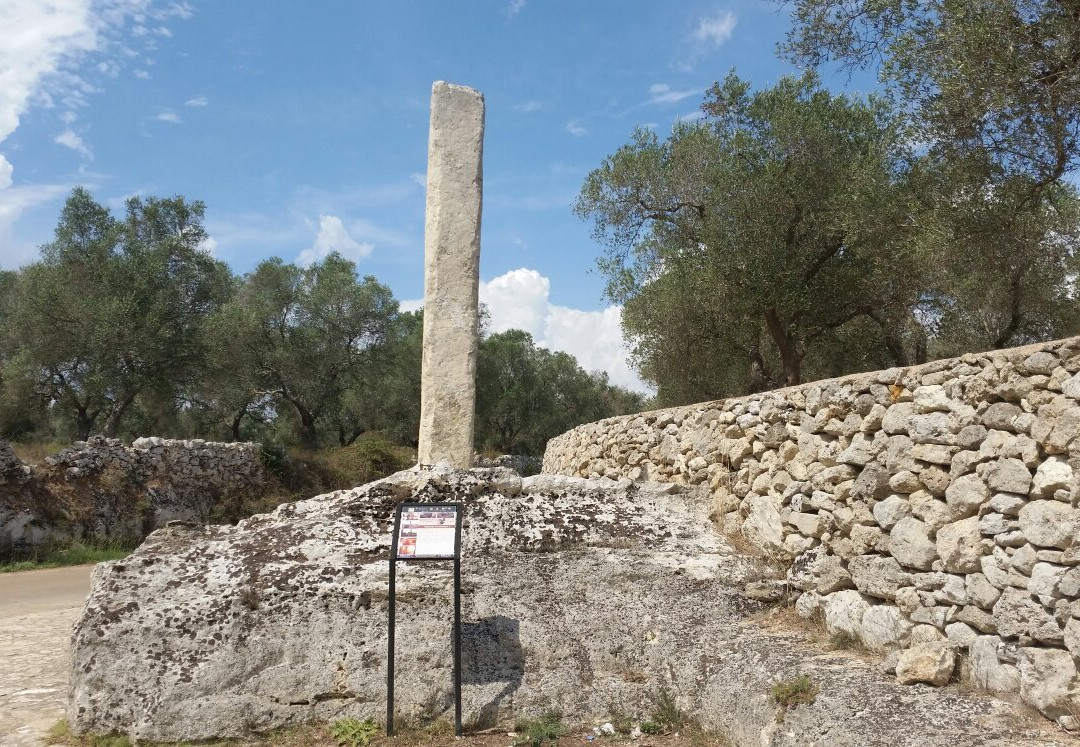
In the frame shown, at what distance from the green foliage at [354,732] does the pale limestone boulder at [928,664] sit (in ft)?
9.18

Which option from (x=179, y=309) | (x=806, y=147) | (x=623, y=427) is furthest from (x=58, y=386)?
(x=806, y=147)

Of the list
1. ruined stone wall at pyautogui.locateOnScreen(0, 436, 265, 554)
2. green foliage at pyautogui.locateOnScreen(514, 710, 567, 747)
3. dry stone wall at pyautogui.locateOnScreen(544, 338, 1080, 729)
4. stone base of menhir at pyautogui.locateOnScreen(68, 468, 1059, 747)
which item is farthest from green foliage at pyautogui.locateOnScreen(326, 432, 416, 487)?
green foliage at pyautogui.locateOnScreen(514, 710, 567, 747)

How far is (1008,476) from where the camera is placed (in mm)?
3729

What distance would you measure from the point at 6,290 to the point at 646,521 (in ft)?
77.7

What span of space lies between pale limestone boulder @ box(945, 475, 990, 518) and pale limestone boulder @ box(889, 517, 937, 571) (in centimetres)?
23

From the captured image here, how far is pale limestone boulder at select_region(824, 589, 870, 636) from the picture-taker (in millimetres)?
4590

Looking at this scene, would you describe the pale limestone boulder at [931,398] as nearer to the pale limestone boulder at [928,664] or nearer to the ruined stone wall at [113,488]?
the pale limestone boulder at [928,664]

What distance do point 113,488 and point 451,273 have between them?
9.66m

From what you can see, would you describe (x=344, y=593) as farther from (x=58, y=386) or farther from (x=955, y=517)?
(x=58, y=386)

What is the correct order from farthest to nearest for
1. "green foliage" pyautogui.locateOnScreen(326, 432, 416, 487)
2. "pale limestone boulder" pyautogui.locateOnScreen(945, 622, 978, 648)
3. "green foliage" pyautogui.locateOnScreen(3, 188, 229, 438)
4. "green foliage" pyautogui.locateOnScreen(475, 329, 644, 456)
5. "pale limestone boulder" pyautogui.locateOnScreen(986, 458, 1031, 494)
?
"green foliage" pyautogui.locateOnScreen(475, 329, 644, 456) < "green foliage" pyautogui.locateOnScreen(326, 432, 416, 487) < "green foliage" pyautogui.locateOnScreen(3, 188, 229, 438) < "pale limestone boulder" pyautogui.locateOnScreen(945, 622, 978, 648) < "pale limestone boulder" pyautogui.locateOnScreen(986, 458, 1031, 494)

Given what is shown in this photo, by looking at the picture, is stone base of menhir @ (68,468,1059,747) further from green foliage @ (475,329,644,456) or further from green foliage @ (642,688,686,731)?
green foliage @ (475,329,644,456)

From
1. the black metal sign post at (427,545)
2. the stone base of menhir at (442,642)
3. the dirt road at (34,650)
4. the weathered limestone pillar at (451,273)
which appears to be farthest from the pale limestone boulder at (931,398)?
the dirt road at (34,650)

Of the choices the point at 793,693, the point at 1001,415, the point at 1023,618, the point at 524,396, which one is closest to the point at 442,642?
the point at 793,693

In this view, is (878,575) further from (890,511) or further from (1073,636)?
(1073,636)
